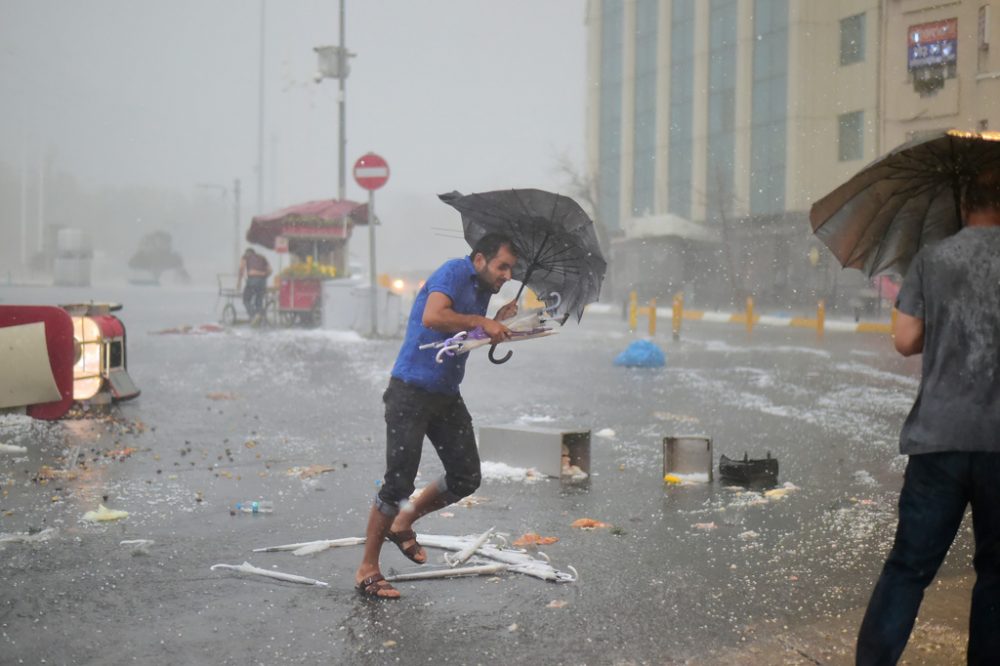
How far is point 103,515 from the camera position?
245 inches

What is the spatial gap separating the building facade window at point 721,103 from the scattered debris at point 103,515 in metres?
44.3

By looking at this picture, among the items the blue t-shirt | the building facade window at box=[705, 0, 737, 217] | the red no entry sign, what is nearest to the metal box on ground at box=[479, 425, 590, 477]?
the blue t-shirt

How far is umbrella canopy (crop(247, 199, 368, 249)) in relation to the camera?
2911cm

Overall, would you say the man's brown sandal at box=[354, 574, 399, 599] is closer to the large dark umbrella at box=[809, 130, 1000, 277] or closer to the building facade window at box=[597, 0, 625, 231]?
the large dark umbrella at box=[809, 130, 1000, 277]

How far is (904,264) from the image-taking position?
4.32 metres

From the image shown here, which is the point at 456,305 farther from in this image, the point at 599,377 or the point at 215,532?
the point at 599,377

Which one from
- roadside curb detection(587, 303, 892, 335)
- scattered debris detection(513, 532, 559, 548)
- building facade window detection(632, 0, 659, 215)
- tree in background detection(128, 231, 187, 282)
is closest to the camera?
scattered debris detection(513, 532, 559, 548)

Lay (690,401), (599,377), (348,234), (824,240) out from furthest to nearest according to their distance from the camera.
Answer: (348,234)
(599,377)
(690,401)
(824,240)

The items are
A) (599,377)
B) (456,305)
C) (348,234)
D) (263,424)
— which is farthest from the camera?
(348,234)

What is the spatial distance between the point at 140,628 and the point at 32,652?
0.43 meters

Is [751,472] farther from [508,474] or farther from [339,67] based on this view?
[339,67]

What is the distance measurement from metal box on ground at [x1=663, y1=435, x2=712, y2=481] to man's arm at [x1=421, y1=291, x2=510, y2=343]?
3.32 metres

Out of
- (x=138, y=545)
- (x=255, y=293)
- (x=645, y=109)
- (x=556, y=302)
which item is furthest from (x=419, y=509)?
(x=645, y=109)

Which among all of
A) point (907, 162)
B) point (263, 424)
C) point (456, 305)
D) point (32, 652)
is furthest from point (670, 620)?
point (263, 424)
